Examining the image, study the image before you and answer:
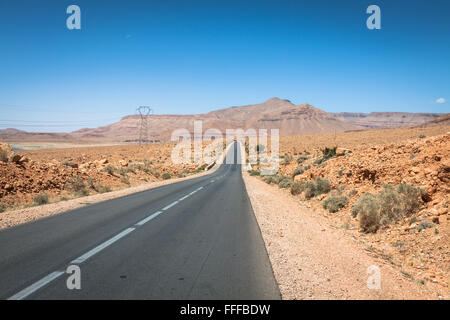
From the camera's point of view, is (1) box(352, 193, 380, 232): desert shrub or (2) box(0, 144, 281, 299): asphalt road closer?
(2) box(0, 144, 281, 299): asphalt road

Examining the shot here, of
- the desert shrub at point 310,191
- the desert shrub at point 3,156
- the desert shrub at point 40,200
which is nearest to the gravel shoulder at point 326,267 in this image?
the desert shrub at point 310,191

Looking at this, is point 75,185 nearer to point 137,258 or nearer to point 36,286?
point 137,258

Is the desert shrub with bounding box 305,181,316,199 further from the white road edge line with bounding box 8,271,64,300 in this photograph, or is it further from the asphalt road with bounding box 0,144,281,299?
the white road edge line with bounding box 8,271,64,300

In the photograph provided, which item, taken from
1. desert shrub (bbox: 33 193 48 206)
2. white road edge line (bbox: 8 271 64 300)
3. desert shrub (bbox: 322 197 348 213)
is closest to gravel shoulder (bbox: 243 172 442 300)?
desert shrub (bbox: 322 197 348 213)

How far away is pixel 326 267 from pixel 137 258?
3.51 meters

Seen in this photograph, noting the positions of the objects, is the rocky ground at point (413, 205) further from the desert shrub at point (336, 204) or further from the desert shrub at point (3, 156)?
the desert shrub at point (3, 156)

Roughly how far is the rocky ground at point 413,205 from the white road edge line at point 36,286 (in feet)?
20.3

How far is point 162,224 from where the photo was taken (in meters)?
8.62

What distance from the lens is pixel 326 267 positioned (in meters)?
5.64

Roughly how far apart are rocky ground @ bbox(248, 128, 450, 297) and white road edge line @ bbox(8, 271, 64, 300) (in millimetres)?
6175

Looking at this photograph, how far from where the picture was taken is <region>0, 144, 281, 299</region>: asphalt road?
4180mm

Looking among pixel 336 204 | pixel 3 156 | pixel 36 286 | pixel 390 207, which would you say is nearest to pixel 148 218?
pixel 36 286

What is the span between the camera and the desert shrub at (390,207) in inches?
353
